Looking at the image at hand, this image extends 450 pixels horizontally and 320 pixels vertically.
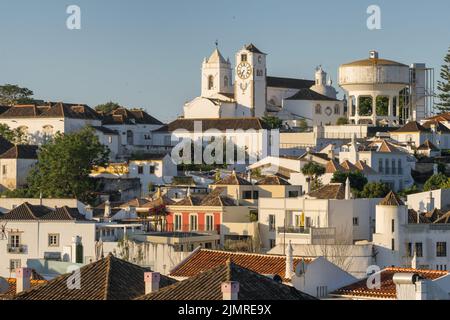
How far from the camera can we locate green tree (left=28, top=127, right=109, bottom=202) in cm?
7112

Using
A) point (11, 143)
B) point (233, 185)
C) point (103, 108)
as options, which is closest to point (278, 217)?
point (233, 185)

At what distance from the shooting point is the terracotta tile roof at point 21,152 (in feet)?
253

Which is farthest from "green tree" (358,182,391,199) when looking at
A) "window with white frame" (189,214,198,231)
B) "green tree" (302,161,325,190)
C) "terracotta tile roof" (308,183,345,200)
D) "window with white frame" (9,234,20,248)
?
"window with white frame" (9,234,20,248)

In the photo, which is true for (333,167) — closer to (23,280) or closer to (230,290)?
(23,280)

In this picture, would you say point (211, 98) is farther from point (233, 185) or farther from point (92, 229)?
point (92, 229)

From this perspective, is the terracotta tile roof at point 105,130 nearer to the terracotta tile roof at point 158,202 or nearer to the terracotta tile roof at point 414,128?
the terracotta tile roof at point 414,128

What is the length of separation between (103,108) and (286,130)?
84.7ft

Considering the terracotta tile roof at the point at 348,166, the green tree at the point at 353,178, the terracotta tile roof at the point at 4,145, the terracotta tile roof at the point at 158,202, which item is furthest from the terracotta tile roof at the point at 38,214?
the terracotta tile roof at the point at 4,145

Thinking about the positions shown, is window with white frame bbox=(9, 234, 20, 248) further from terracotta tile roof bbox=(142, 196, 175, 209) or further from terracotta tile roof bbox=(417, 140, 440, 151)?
terracotta tile roof bbox=(417, 140, 440, 151)

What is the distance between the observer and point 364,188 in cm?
6153

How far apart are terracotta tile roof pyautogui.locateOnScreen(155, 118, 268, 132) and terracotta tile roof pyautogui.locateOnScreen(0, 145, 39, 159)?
43.3 ft

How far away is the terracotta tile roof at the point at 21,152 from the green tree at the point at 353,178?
17916 mm

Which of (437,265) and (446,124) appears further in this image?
(446,124)

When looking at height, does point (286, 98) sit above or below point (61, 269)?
above
